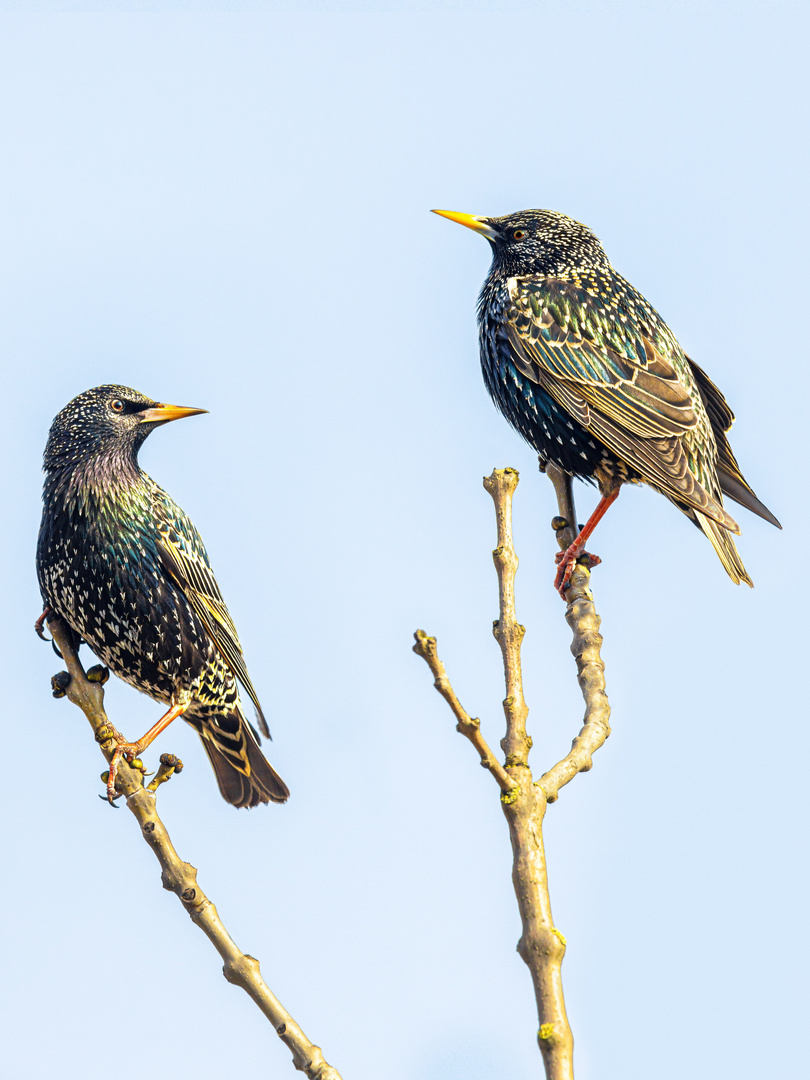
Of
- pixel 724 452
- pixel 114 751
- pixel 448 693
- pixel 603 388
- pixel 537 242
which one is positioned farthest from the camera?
pixel 537 242

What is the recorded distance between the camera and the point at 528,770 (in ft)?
10.5

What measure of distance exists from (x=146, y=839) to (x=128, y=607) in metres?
1.80

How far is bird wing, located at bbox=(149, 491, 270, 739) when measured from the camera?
18.5 ft

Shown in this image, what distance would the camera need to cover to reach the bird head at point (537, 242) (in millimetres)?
6680

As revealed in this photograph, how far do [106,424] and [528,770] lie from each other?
328 centimetres

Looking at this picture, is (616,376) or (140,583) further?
(616,376)

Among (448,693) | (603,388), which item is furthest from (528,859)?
(603,388)

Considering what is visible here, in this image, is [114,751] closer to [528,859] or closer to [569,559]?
[528,859]

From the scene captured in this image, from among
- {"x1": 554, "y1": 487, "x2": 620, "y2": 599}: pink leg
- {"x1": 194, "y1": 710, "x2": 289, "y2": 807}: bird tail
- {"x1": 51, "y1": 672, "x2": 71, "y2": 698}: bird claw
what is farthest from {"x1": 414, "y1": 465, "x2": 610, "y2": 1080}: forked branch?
{"x1": 194, "y1": 710, "x2": 289, "y2": 807}: bird tail

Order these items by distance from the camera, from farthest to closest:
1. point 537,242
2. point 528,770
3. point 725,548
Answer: point 537,242, point 725,548, point 528,770

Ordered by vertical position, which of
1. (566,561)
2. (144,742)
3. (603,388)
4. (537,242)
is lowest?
(144,742)

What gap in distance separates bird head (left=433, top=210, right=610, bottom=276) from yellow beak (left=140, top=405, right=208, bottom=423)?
1.78 metres

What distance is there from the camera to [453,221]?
6.78 metres

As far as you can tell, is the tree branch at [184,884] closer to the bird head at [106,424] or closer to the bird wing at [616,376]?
the bird head at [106,424]
